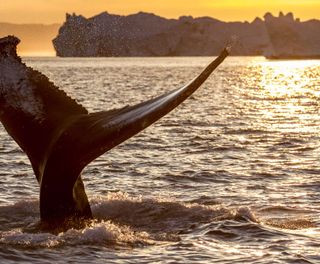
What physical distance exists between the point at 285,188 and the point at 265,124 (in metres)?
18.4

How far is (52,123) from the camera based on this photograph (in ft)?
32.0

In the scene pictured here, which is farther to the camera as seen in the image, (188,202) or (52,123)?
(188,202)

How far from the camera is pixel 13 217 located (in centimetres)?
1308

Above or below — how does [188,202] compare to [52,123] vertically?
below

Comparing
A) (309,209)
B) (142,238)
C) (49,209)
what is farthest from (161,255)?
(309,209)

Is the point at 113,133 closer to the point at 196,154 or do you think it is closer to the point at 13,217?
the point at 13,217

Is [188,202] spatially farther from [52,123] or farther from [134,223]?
[52,123]

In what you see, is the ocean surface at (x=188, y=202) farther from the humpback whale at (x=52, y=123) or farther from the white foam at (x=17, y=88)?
the white foam at (x=17, y=88)

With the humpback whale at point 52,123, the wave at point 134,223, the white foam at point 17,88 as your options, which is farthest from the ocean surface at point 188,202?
the white foam at point 17,88

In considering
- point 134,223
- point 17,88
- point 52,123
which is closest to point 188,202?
point 134,223

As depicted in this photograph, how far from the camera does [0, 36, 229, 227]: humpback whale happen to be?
30.7ft

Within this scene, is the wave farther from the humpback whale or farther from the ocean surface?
the humpback whale

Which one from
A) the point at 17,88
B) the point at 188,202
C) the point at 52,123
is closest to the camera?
the point at 17,88

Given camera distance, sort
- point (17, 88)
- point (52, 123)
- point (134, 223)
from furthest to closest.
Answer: point (134, 223) < point (52, 123) < point (17, 88)
